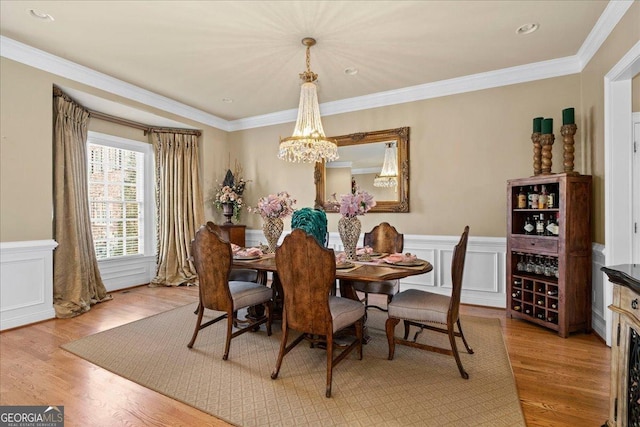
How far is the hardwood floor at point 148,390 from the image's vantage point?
186 cm

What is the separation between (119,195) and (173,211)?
780 mm

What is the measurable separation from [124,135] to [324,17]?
368 centimetres

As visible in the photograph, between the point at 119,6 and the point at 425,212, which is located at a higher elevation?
the point at 119,6

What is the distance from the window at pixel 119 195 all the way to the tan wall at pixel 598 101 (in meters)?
5.70

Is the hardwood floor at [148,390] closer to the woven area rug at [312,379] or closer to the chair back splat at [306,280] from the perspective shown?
the woven area rug at [312,379]

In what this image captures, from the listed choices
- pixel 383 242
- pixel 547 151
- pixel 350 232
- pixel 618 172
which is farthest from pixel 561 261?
pixel 350 232

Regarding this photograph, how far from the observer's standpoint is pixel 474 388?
2.12m

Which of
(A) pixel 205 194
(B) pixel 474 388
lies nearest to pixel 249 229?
(A) pixel 205 194

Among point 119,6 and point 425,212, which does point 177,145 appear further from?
point 425,212

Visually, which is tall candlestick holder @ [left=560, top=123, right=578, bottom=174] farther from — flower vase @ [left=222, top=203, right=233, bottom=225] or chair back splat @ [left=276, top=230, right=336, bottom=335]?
flower vase @ [left=222, top=203, right=233, bottom=225]

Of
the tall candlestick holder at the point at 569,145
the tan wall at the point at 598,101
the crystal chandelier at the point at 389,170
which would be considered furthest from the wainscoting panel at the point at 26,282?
the tan wall at the point at 598,101

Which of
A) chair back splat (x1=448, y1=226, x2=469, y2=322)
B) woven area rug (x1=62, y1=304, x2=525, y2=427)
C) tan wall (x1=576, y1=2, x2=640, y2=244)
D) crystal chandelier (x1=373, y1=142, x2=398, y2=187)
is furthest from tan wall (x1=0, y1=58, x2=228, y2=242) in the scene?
tan wall (x1=576, y1=2, x2=640, y2=244)

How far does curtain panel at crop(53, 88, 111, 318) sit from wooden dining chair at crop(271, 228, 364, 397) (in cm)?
290

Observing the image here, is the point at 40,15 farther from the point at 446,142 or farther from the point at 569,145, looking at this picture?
the point at 569,145
